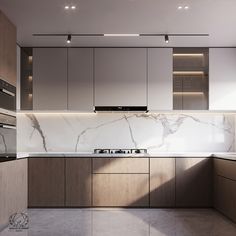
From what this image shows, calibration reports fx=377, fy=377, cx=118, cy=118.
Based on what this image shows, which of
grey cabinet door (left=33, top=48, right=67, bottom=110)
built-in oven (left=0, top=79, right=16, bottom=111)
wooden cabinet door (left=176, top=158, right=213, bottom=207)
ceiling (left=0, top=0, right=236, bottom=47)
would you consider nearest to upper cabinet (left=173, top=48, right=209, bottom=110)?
ceiling (left=0, top=0, right=236, bottom=47)

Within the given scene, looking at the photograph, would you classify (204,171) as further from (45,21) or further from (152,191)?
(45,21)

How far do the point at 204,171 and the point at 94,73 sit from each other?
203cm

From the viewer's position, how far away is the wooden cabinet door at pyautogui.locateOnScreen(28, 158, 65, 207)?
504 centimetres

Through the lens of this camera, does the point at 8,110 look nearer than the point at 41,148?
Yes

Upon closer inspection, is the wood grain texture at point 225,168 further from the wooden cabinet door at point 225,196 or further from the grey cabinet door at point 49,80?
the grey cabinet door at point 49,80

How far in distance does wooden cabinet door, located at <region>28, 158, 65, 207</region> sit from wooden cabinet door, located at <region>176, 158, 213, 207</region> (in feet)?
5.14

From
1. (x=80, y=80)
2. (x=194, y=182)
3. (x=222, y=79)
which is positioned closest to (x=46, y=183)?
(x=80, y=80)

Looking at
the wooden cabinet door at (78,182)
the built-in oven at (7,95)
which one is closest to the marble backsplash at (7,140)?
the built-in oven at (7,95)

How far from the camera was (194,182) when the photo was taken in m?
5.05

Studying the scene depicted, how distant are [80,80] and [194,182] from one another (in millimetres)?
2113

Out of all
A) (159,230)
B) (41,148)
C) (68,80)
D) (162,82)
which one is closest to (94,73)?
(68,80)

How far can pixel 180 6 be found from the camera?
12.3ft

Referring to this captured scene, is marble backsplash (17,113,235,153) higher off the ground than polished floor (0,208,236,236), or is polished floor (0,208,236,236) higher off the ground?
marble backsplash (17,113,235,153)

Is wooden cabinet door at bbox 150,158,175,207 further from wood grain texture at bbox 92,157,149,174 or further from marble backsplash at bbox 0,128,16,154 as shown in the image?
marble backsplash at bbox 0,128,16,154
